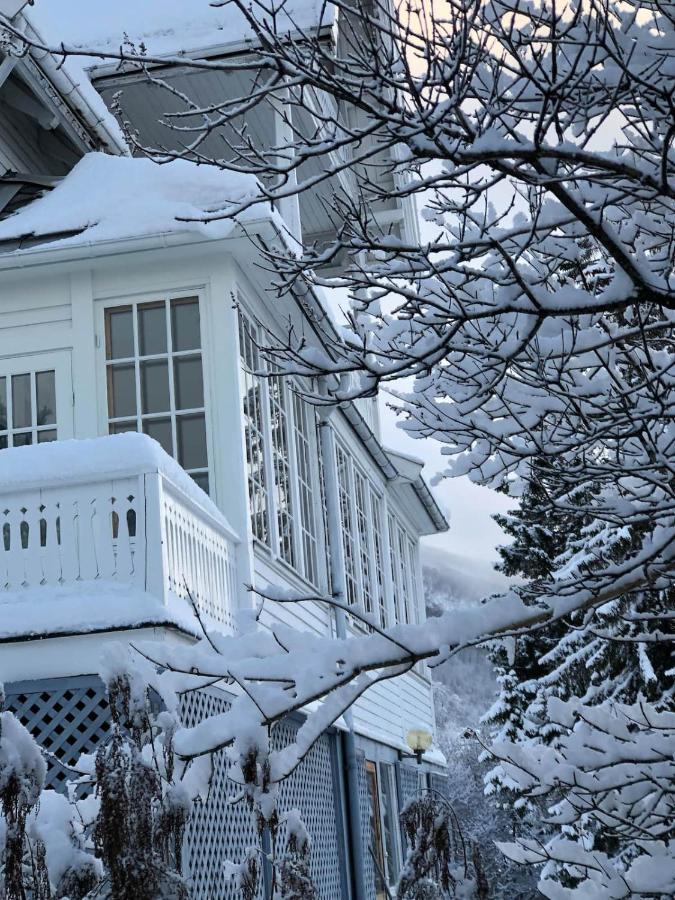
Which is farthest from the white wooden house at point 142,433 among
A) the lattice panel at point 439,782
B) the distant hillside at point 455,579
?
the distant hillside at point 455,579

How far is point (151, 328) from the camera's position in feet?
33.8

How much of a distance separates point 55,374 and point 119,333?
63cm

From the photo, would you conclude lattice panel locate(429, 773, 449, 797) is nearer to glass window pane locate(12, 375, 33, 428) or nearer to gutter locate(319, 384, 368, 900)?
gutter locate(319, 384, 368, 900)

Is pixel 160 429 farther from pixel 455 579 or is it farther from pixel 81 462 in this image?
pixel 455 579

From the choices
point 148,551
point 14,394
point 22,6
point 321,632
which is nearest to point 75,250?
point 14,394

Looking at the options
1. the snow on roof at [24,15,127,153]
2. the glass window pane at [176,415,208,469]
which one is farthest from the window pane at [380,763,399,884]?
the snow on roof at [24,15,127,153]

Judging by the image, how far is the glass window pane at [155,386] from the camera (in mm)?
10117

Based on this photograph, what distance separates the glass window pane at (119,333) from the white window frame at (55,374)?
14.0 inches

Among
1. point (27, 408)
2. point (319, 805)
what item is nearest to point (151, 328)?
point (27, 408)

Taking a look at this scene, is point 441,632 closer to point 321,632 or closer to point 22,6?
point 22,6

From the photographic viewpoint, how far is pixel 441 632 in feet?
13.5

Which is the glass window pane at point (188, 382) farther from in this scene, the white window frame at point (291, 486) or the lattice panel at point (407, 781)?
the lattice panel at point (407, 781)

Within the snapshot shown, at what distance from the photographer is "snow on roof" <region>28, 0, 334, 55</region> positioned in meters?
12.8

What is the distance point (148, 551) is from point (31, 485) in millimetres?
832
